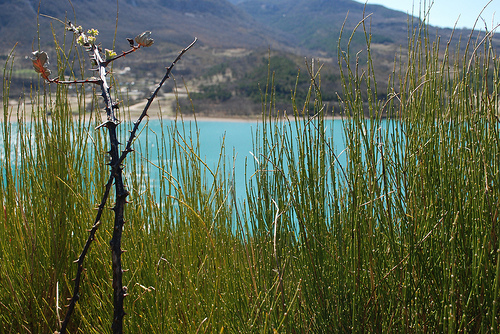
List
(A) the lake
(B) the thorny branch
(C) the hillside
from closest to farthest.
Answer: (B) the thorny branch → (A) the lake → (C) the hillside

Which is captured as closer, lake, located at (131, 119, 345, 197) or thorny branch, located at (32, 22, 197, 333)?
thorny branch, located at (32, 22, 197, 333)

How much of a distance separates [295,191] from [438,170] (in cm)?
31

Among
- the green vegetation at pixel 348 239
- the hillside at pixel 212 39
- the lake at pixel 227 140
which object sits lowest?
the lake at pixel 227 140

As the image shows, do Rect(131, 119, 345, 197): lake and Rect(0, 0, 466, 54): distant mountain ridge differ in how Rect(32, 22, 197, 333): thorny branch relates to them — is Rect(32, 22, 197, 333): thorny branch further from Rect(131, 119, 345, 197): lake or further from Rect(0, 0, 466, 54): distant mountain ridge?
Rect(0, 0, 466, 54): distant mountain ridge

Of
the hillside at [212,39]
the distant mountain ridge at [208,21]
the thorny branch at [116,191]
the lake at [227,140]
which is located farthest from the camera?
the distant mountain ridge at [208,21]

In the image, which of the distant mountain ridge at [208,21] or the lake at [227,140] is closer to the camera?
the lake at [227,140]

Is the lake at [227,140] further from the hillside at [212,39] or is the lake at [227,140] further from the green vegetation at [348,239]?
the green vegetation at [348,239]

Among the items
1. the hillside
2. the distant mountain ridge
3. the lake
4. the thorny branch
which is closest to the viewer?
the thorny branch

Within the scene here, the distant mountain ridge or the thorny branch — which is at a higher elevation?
the distant mountain ridge

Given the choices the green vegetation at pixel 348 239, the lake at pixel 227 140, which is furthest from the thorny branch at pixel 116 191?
the lake at pixel 227 140

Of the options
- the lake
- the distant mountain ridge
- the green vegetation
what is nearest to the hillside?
the distant mountain ridge

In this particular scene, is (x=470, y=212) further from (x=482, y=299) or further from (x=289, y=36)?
(x=289, y=36)

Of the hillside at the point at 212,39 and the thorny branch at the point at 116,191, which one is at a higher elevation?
the hillside at the point at 212,39

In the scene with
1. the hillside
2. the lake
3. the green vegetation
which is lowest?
the lake
